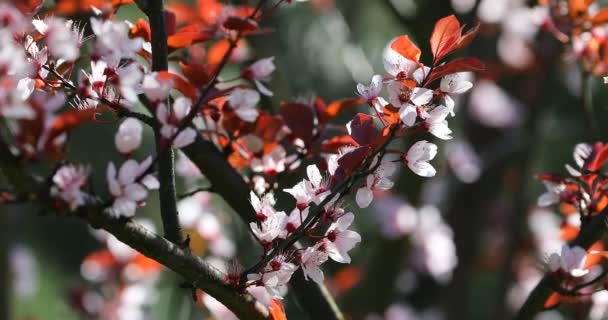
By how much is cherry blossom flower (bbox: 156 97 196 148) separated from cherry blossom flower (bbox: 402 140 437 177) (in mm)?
240

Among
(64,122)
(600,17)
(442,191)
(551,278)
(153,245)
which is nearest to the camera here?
(64,122)

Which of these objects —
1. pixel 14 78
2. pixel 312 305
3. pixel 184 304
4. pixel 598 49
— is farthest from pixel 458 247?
pixel 14 78

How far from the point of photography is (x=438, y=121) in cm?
81

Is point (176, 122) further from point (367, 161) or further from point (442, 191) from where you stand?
point (442, 191)

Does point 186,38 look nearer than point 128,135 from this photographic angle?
No

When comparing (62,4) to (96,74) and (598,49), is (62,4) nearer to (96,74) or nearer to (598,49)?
(96,74)

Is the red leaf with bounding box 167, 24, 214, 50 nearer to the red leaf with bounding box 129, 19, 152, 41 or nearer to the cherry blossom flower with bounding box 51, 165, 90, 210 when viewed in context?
the red leaf with bounding box 129, 19, 152, 41

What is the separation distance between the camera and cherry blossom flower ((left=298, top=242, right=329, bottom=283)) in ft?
2.74

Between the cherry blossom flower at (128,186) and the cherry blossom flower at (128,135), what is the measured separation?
3 cm

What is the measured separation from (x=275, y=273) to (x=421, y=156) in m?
0.20

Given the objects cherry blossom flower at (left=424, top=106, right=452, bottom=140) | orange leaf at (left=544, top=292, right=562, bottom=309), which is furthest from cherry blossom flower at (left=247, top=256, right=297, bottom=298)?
orange leaf at (left=544, top=292, right=562, bottom=309)

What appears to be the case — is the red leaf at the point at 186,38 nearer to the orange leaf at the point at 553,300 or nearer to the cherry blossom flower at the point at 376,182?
the cherry blossom flower at the point at 376,182

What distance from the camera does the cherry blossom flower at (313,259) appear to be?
0.83 m

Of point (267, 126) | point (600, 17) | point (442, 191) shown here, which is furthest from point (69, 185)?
point (442, 191)
